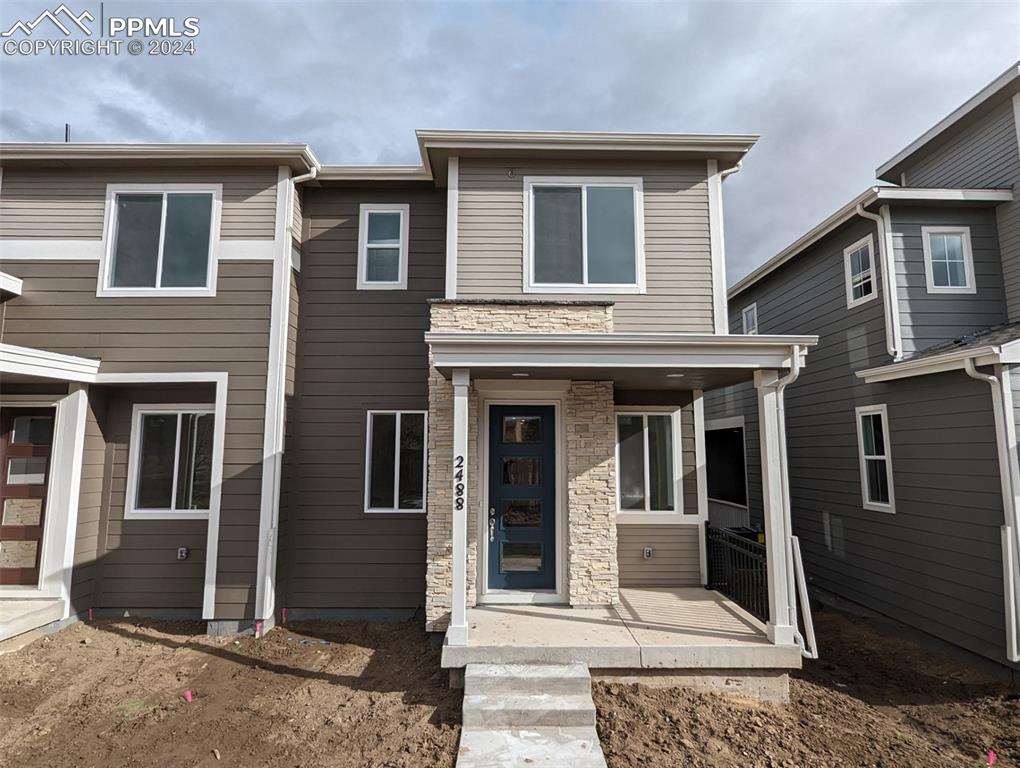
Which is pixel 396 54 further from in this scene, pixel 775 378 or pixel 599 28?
pixel 775 378

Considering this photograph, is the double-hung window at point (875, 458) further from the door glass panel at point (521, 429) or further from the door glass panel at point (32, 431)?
the door glass panel at point (32, 431)

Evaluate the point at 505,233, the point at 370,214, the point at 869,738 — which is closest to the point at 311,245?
the point at 370,214

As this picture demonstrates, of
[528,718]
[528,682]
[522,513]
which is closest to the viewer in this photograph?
[528,718]

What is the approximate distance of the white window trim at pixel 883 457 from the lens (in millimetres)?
7281

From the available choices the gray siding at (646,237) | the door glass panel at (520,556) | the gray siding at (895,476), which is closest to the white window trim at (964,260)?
the gray siding at (895,476)

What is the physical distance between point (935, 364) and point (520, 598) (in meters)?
5.87

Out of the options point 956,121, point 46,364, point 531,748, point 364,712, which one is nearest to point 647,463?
point 531,748

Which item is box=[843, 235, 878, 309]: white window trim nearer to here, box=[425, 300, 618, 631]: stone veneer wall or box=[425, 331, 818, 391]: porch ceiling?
box=[425, 331, 818, 391]: porch ceiling

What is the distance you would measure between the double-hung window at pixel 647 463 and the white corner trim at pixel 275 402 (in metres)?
4.38

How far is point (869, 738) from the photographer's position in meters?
4.10

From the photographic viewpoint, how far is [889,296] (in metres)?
7.41

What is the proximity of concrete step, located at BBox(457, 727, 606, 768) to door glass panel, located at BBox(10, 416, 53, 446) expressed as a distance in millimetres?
6393

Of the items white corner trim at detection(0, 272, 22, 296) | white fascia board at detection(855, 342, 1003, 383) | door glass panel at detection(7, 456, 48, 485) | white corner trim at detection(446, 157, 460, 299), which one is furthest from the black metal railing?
white corner trim at detection(0, 272, 22, 296)

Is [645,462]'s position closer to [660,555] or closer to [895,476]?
[660,555]
